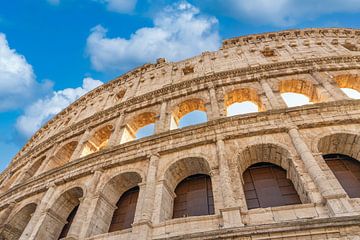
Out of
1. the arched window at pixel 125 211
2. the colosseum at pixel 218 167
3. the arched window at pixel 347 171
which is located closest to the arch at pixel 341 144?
the colosseum at pixel 218 167

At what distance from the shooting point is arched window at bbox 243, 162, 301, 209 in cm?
759

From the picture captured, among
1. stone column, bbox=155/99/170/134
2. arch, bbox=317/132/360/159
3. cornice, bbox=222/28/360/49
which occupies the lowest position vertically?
arch, bbox=317/132/360/159

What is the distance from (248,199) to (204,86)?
6.38 meters

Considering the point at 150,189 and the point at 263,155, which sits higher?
the point at 263,155

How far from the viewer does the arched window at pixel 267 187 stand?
24.9 ft

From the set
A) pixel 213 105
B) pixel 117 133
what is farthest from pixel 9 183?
pixel 213 105

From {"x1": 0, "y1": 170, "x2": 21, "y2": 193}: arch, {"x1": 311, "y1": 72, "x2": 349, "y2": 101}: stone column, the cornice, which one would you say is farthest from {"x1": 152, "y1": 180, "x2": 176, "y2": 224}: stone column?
the cornice

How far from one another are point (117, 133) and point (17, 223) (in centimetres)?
566

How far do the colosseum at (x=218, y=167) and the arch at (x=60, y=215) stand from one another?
40 millimetres

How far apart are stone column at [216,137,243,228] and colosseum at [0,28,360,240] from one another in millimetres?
29

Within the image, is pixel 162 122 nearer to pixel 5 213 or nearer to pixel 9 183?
pixel 5 213

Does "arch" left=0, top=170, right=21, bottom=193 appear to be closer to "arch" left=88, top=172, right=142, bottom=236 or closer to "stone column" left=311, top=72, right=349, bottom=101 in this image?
"arch" left=88, top=172, right=142, bottom=236

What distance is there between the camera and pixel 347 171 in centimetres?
820

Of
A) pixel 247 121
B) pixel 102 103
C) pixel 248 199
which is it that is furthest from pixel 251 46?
pixel 248 199
